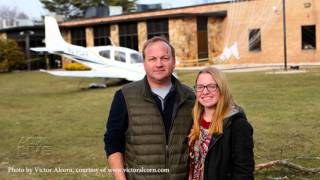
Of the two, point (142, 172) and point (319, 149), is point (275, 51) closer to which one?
point (319, 149)

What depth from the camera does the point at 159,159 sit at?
10.6 feet

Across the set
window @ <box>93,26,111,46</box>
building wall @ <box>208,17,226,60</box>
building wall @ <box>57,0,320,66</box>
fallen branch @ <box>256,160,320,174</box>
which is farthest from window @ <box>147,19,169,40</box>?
fallen branch @ <box>256,160,320,174</box>

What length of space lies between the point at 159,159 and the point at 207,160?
1.13 feet

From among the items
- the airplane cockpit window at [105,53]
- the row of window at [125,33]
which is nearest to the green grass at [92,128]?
the airplane cockpit window at [105,53]

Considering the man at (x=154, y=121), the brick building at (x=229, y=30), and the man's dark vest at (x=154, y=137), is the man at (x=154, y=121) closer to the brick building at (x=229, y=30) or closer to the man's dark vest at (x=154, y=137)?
the man's dark vest at (x=154, y=137)

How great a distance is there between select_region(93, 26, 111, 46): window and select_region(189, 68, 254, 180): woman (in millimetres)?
42304

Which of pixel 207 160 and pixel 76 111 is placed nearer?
pixel 207 160

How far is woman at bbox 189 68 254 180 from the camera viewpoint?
118 inches

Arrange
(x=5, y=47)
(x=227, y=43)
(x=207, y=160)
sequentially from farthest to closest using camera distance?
(x=5, y=47)
(x=227, y=43)
(x=207, y=160)

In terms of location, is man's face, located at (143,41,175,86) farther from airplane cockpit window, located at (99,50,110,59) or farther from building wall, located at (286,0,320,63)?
building wall, located at (286,0,320,63)

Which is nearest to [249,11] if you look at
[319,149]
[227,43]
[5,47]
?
[227,43]

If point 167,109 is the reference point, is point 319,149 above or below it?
below

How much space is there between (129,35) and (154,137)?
133 ft

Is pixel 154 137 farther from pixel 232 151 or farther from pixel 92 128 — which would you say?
pixel 92 128
